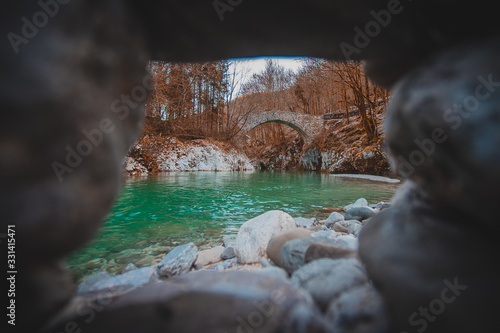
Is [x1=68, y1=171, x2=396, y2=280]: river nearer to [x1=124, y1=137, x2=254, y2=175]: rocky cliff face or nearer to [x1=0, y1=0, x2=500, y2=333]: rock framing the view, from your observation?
[x1=0, y1=0, x2=500, y2=333]: rock framing the view

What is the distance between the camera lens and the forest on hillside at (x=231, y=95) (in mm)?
12746

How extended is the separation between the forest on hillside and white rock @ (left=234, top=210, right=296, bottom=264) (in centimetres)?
865

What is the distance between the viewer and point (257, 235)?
6.58ft

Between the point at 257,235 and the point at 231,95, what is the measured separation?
60.9 feet

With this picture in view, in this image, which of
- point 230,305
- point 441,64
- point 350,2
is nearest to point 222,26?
point 350,2

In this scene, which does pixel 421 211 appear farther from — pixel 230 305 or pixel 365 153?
pixel 365 153

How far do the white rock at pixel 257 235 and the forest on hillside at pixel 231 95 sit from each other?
865 centimetres

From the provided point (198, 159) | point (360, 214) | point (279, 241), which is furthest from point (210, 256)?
point (198, 159)

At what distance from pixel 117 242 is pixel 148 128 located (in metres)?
13.4

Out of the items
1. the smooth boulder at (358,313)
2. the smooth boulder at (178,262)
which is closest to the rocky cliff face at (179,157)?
the smooth boulder at (178,262)

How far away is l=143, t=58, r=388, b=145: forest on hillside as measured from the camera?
12.7 metres

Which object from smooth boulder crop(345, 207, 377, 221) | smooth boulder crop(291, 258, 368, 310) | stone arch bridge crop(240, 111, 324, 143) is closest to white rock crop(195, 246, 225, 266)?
smooth boulder crop(291, 258, 368, 310)

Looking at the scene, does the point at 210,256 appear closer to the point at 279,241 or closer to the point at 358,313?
the point at 279,241

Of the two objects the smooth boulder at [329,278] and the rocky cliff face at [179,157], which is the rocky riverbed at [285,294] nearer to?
the smooth boulder at [329,278]
